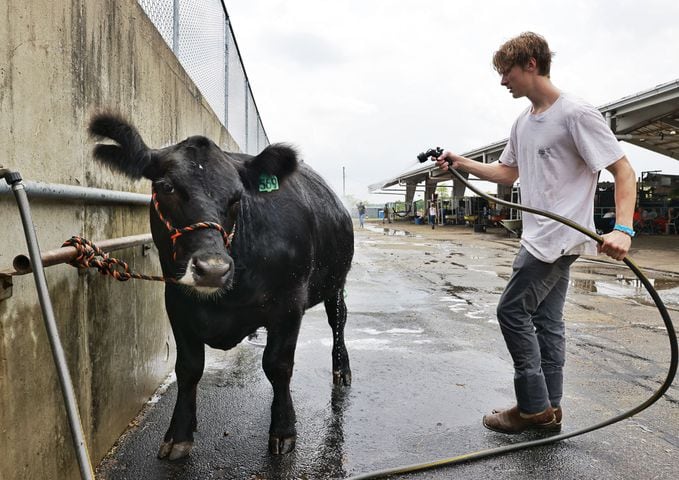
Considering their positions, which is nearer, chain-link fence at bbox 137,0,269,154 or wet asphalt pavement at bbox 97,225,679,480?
wet asphalt pavement at bbox 97,225,679,480

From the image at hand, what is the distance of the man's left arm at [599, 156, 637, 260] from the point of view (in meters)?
2.55

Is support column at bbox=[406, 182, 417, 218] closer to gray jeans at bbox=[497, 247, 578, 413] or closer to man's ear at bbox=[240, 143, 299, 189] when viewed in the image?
gray jeans at bbox=[497, 247, 578, 413]

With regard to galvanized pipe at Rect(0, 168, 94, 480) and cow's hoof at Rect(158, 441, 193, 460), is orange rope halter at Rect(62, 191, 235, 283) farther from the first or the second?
cow's hoof at Rect(158, 441, 193, 460)

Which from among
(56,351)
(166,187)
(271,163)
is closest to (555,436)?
(271,163)

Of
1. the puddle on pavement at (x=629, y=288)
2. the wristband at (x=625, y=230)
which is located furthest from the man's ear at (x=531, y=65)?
the puddle on pavement at (x=629, y=288)

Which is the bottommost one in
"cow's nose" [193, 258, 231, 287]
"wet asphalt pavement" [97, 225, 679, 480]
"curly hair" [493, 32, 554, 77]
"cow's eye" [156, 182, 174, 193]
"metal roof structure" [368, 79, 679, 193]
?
"wet asphalt pavement" [97, 225, 679, 480]

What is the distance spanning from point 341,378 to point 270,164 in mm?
1836

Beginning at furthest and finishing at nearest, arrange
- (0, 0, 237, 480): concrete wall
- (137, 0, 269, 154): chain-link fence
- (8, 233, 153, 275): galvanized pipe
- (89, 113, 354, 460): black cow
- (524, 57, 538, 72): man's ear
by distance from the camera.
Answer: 1. (137, 0, 269, 154): chain-link fence
2. (524, 57, 538, 72): man's ear
3. (89, 113, 354, 460): black cow
4. (0, 0, 237, 480): concrete wall
5. (8, 233, 153, 275): galvanized pipe

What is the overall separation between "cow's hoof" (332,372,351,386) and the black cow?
0.98 meters

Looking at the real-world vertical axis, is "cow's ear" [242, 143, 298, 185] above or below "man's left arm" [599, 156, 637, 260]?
above

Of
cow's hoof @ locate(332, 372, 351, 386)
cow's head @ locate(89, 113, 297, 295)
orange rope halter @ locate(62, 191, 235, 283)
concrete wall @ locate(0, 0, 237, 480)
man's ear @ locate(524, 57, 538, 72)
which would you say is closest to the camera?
concrete wall @ locate(0, 0, 237, 480)

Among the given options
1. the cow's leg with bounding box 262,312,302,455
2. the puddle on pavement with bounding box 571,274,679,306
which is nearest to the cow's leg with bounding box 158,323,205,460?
the cow's leg with bounding box 262,312,302,455

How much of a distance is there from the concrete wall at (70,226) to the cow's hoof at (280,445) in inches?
25.2

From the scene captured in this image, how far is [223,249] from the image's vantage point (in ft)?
7.25
